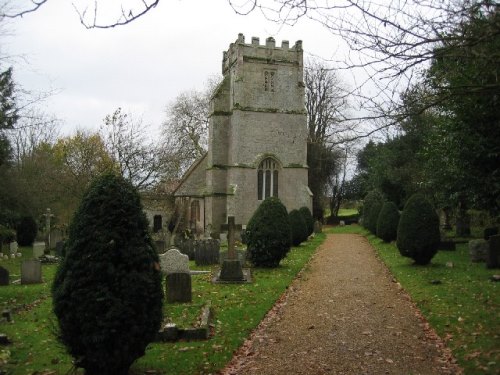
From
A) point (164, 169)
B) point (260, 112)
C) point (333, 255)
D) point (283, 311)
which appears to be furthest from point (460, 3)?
point (260, 112)

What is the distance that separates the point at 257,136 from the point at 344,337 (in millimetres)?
26468

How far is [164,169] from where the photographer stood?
25.2m

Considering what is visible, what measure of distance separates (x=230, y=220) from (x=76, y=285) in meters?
11.1

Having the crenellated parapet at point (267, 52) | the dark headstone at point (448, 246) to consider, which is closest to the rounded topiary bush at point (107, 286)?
the dark headstone at point (448, 246)

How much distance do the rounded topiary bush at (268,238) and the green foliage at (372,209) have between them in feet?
48.5

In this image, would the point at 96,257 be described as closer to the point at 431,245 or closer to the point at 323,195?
the point at 431,245

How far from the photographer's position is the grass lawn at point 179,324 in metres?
6.76

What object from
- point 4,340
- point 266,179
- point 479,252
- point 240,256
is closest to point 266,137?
point 266,179

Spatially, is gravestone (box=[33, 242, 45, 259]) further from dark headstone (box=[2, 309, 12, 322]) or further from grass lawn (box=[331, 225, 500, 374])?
grass lawn (box=[331, 225, 500, 374])

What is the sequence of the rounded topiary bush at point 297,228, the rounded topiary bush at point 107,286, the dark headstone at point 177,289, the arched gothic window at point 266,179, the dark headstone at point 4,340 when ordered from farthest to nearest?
1. the arched gothic window at point 266,179
2. the rounded topiary bush at point 297,228
3. the dark headstone at point 177,289
4. the dark headstone at point 4,340
5. the rounded topiary bush at point 107,286

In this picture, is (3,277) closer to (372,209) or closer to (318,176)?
(372,209)

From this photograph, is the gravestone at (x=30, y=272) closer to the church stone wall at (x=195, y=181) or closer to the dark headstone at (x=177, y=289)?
the dark headstone at (x=177, y=289)

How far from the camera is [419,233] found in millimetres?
15516

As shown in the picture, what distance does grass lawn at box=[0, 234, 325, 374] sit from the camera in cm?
676
